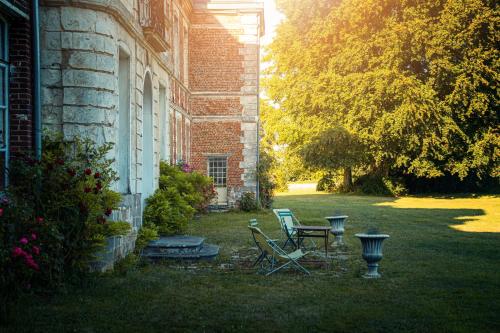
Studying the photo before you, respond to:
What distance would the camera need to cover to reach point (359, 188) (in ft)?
122

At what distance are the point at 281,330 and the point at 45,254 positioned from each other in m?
2.81

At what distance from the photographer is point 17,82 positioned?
7836 millimetres

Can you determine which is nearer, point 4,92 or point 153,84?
point 4,92

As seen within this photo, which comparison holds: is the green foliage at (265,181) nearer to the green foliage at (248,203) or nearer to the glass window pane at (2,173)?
the green foliage at (248,203)

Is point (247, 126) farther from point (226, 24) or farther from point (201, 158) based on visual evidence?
point (226, 24)

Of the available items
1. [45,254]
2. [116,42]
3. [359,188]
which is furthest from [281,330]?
[359,188]

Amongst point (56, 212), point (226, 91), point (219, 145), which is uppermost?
point (226, 91)

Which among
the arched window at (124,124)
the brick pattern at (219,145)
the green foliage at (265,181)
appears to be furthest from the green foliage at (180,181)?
the green foliage at (265,181)

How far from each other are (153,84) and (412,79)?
2061cm

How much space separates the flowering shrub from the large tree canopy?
2385 cm

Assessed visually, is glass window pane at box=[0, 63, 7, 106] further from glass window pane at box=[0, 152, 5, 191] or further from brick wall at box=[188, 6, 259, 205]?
brick wall at box=[188, 6, 259, 205]

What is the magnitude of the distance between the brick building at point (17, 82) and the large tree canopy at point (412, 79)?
2424 cm

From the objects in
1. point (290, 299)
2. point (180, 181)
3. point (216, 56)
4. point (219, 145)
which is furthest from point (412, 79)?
point (290, 299)

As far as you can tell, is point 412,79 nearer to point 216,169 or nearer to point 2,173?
point 216,169
